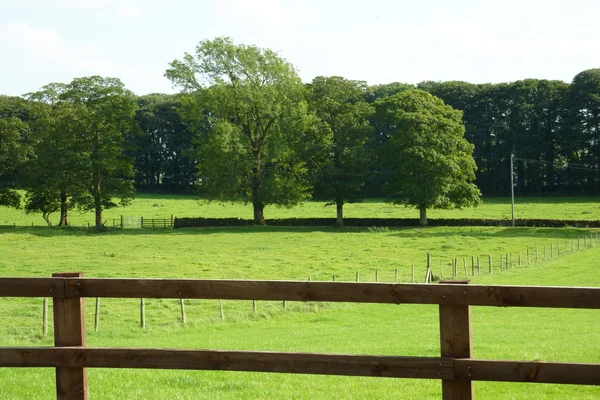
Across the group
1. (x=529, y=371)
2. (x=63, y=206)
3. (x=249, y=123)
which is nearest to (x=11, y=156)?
(x=63, y=206)

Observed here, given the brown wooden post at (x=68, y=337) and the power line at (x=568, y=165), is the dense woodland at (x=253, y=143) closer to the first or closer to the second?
the power line at (x=568, y=165)

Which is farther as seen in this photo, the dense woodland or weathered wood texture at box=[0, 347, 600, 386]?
the dense woodland

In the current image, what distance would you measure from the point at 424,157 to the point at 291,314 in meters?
47.5

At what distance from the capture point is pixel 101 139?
73.1 m

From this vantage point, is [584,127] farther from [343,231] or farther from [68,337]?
[68,337]


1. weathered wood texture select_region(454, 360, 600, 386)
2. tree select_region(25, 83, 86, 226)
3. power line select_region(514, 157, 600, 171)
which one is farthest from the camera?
power line select_region(514, 157, 600, 171)

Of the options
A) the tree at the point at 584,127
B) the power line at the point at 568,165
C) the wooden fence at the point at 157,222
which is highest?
the tree at the point at 584,127

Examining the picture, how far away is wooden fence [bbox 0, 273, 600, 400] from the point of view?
16.5 feet

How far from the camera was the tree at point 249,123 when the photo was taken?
71.8 meters

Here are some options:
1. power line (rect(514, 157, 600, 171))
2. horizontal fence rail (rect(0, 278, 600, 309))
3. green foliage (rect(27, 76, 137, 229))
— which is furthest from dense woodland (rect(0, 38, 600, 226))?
horizontal fence rail (rect(0, 278, 600, 309))

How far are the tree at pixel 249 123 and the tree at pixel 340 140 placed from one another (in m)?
2.41

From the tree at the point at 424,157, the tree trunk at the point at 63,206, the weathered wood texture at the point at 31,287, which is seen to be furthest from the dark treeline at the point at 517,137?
the weathered wood texture at the point at 31,287

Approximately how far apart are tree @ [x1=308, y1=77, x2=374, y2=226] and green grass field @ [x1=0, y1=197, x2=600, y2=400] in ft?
18.5

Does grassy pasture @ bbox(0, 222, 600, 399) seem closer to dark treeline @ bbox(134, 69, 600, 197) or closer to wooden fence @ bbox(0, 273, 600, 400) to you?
wooden fence @ bbox(0, 273, 600, 400)
